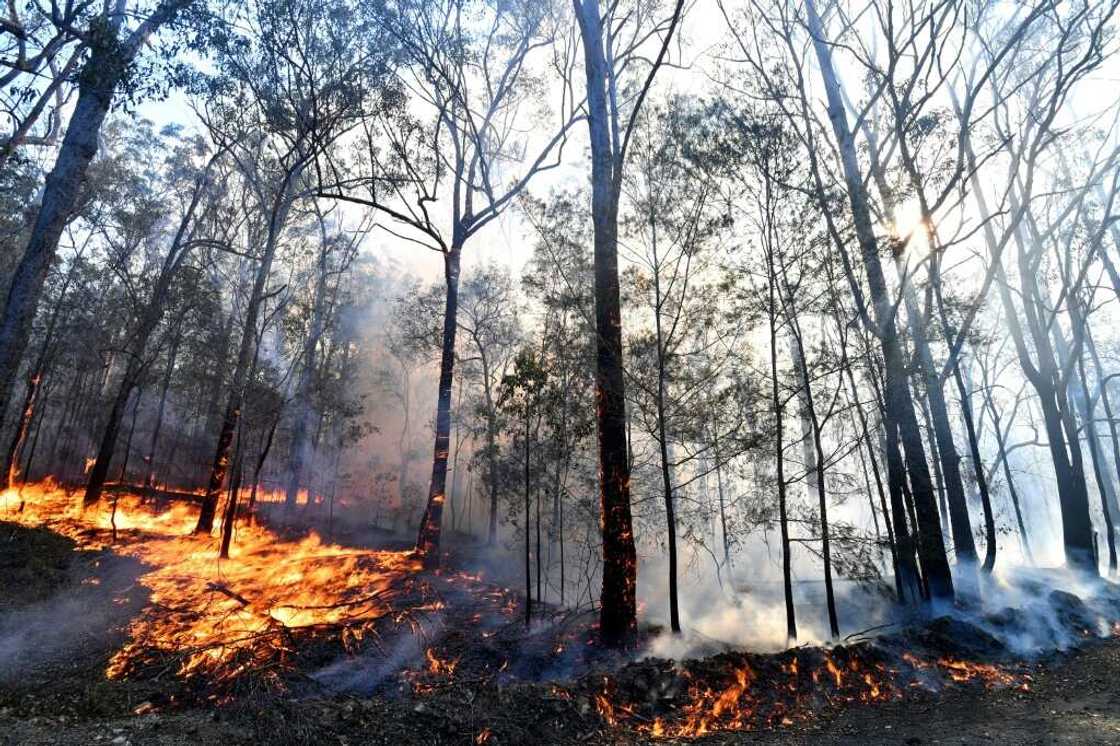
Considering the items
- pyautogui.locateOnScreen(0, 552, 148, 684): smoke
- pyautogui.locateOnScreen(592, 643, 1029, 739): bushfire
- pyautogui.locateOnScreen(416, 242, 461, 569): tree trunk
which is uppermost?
pyautogui.locateOnScreen(416, 242, 461, 569): tree trunk

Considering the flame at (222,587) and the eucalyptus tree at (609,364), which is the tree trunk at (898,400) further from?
the flame at (222,587)

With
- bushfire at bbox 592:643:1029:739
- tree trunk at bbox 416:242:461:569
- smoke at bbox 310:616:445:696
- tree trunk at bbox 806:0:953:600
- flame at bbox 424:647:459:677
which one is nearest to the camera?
bushfire at bbox 592:643:1029:739

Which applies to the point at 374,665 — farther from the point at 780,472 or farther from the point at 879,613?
the point at 879,613

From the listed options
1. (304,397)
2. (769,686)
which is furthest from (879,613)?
(304,397)

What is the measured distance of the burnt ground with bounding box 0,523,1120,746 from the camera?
5.01 m

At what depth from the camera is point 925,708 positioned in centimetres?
675

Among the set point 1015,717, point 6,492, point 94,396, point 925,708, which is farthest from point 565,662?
point 94,396

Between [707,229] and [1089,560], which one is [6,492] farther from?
[1089,560]

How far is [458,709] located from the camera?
5703 millimetres

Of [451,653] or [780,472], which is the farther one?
[780,472]

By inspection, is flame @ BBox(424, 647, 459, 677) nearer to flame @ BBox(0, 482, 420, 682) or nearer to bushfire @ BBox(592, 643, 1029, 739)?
flame @ BBox(0, 482, 420, 682)

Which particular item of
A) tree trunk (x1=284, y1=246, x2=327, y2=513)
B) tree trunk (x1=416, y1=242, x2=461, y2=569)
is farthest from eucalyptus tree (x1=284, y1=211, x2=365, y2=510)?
tree trunk (x1=416, y1=242, x2=461, y2=569)

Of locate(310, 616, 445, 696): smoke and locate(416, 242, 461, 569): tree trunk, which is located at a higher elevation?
locate(416, 242, 461, 569): tree trunk

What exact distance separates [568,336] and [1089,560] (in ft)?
56.5
